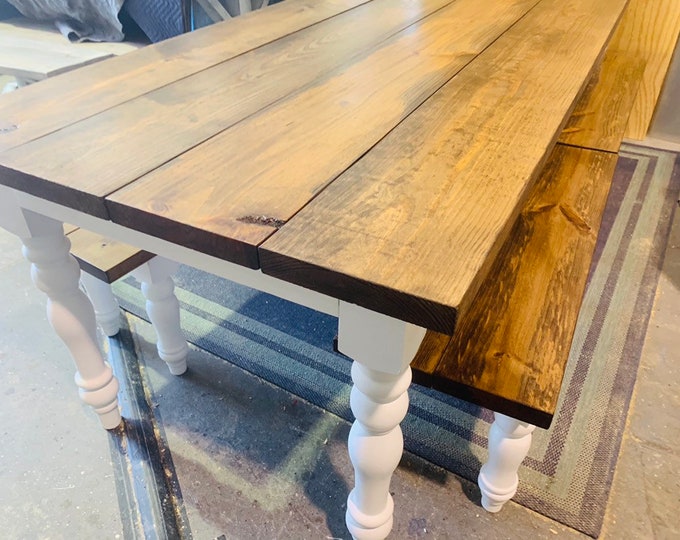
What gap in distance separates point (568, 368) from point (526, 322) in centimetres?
57

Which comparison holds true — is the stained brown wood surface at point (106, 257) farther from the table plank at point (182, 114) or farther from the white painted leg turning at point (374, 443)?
the white painted leg turning at point (374, 443)

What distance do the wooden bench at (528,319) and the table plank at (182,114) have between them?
39cm

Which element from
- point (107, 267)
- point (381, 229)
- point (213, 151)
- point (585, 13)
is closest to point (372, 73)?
point (213, 151)

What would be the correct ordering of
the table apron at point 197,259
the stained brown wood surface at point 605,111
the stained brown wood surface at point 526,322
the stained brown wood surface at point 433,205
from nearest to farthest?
the stained brown wood surface at point 433,205 → the table apron at point 197,259 → the stained brown wood surface at point 526,322 → the stained brown wood surface at point 605,111

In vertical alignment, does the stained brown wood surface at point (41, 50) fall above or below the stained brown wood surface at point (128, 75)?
below

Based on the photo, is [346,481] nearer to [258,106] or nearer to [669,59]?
[258,106]

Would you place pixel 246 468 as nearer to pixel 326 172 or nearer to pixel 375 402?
pixel 375 402

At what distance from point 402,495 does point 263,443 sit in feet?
0.95

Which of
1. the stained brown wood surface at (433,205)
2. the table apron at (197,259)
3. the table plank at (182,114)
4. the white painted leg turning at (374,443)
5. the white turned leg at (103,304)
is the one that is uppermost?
the table plank at (182,114)

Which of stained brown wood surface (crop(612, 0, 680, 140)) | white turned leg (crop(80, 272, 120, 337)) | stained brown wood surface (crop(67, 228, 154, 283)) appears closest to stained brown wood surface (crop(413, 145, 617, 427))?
stained brown wood surface (crop(67, 228, 154, 283))

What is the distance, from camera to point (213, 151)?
2.09 feet

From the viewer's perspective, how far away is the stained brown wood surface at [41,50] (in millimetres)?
1474

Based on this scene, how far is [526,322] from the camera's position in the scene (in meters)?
0.73

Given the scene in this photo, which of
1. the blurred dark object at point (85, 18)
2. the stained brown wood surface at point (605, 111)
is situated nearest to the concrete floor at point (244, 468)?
the stained brown wood surface at point (605, 111)
